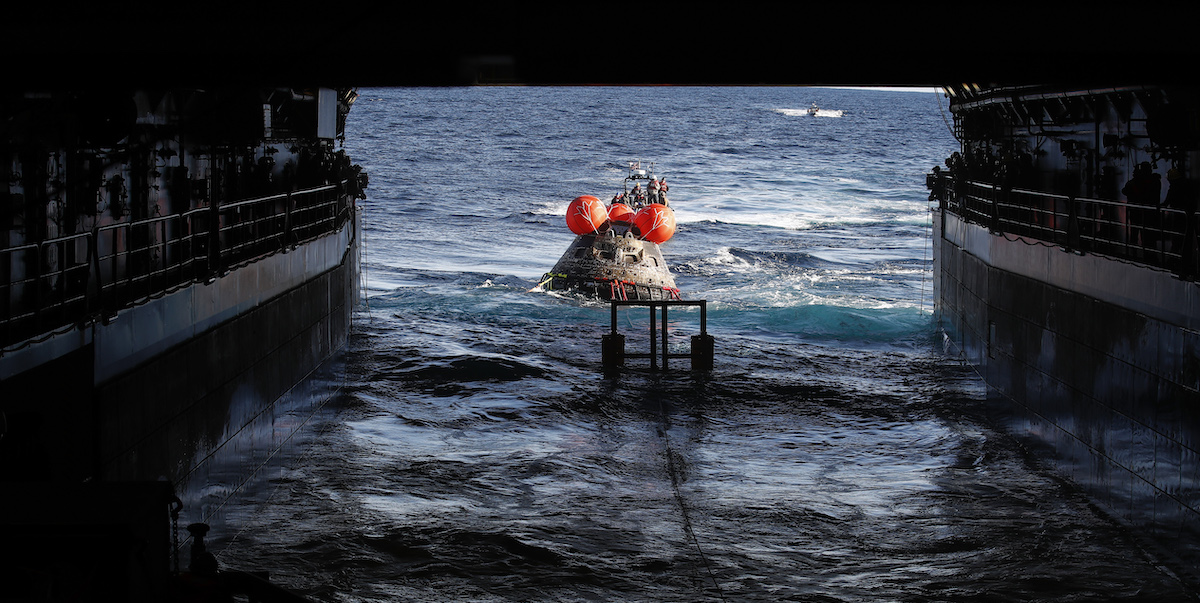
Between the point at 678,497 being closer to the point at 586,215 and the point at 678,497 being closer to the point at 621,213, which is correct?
the point at 586,215

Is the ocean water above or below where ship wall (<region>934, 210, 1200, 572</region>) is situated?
below

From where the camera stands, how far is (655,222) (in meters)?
45.8

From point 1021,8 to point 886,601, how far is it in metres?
8.26

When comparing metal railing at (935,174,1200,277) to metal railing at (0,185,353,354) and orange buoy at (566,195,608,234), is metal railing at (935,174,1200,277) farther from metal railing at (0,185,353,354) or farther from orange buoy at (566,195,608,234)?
orange buoy at (566,195,608,234)

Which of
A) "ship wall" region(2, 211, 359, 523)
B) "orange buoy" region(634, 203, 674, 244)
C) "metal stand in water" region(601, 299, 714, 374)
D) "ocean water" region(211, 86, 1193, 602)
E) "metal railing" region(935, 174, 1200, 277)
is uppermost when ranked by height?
"metal railing" region(935, 174, 1200, 277)

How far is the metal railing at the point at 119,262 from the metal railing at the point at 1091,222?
14331mm

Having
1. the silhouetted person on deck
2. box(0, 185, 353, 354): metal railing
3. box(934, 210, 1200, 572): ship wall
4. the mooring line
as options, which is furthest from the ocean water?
the silhouetted person on deck

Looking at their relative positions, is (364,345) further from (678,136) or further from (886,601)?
(678,136)

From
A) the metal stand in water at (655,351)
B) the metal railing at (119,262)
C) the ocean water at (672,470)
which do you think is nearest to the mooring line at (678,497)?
the ocean water at (672,470)

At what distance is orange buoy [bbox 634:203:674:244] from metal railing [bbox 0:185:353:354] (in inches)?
778

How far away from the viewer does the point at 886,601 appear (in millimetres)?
14828

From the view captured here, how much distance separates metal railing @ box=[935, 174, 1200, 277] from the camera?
1678cm

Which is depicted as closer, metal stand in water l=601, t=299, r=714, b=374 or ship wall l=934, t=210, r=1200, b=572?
ship wall l=934, t=210, r=1200, b=572

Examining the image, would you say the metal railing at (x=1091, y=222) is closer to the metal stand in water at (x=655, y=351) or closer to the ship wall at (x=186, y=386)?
the metal stand in water at (x=655, y=351)
